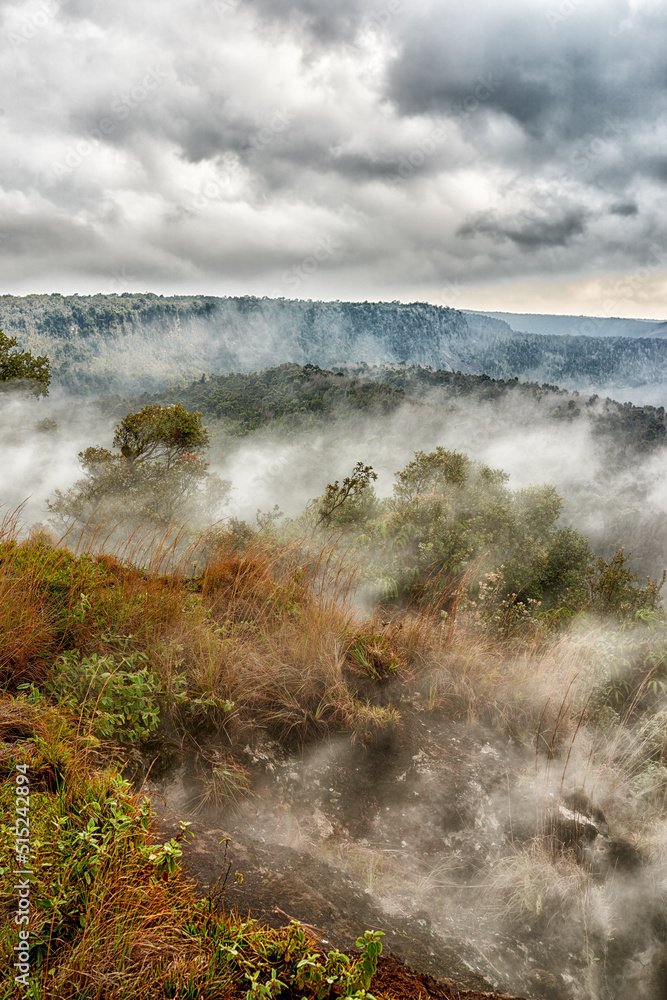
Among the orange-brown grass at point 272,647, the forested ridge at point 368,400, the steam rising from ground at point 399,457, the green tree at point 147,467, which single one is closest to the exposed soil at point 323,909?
the orange-brown grass at point 272,647

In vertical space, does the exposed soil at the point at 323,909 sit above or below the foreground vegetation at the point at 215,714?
below

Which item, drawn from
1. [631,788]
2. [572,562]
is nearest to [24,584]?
[631,788]

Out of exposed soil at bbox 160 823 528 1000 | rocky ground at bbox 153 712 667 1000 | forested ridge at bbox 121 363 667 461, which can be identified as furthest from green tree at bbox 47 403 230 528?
forested ridge at bbox 121 363 667 461

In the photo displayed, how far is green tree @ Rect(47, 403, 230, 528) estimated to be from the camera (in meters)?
16.6

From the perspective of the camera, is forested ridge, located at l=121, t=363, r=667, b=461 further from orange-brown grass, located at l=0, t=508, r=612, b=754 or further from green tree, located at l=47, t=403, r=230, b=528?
orange-brown grass, located at l=0, t=508, r=612, b=754

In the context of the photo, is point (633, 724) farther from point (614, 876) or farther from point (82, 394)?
point (82, 394)

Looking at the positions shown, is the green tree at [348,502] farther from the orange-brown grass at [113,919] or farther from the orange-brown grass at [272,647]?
the orange-brown grass at [113,919]

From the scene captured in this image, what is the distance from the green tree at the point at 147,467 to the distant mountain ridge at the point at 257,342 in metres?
119

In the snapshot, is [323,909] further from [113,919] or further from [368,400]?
[368,400]

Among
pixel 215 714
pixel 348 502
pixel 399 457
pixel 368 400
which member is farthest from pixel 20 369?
pixel 368 400

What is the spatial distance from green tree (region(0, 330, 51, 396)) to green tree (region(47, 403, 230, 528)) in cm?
855

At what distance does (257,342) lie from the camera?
567 ft

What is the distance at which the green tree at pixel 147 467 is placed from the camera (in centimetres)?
1658

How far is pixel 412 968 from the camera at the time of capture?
6.51 ft
